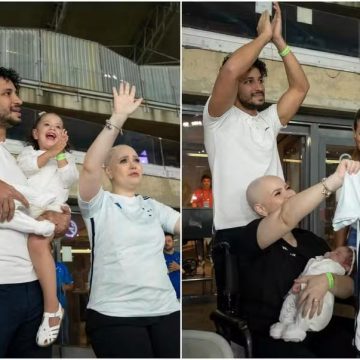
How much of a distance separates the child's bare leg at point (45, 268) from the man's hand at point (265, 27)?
96cm

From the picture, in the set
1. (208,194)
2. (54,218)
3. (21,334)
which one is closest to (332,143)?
(208,194)

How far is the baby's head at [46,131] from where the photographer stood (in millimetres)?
1436

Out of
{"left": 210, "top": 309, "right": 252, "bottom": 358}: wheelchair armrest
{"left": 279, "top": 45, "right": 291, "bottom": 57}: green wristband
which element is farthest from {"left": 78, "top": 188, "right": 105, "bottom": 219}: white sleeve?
{"left": 279, "top": 45, "right": 291, "bottom": 57}: green wristband

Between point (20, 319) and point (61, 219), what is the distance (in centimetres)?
32

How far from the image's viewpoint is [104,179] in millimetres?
1470

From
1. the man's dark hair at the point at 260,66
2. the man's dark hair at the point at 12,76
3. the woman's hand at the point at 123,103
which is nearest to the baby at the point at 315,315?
the man's dark hair at the point at 260,66

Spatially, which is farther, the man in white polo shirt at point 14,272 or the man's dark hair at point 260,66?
the man's dark hair at point 260,66

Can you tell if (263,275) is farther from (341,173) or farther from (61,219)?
(61,219)

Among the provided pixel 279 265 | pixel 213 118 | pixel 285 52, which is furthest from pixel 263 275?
pixel 285 52

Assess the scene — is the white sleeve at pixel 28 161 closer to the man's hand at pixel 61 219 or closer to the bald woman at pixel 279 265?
the man's hand at pixel 61 219

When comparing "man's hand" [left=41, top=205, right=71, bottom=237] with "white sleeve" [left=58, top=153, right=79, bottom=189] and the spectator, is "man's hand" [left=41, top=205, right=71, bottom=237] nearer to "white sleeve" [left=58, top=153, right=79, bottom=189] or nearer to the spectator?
"white sleeve" [left=58, top=153, right=79, bottom=189]

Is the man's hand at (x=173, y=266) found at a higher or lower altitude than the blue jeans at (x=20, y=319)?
higher

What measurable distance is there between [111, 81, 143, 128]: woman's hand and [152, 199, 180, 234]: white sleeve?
291mm

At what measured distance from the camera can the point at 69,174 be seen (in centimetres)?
144
